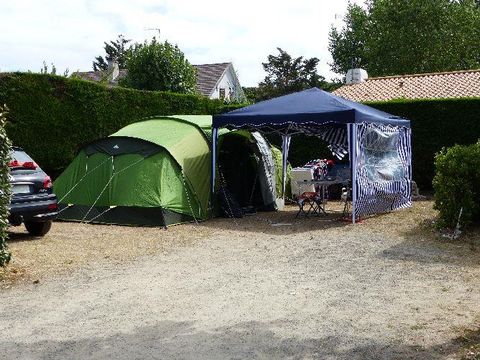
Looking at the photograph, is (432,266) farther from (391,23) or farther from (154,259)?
(391,23)

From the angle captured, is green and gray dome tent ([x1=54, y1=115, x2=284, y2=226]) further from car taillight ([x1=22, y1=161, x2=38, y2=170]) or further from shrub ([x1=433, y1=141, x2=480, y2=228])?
shrub ([x1=433, y1=141, x2=480, y2=228])

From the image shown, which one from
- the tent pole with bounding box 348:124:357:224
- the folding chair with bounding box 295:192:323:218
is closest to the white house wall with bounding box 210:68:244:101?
the folding chair with bounding box 295:192:323:218

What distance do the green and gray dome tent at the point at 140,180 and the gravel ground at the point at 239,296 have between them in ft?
3.83

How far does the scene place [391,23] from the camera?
35.9 m

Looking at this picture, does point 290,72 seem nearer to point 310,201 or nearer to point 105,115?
point 105,115

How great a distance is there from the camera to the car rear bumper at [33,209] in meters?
8.51

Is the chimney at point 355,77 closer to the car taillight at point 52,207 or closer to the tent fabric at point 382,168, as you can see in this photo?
the tent fabric at point 382,168

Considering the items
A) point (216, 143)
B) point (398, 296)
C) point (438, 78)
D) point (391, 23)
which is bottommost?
point (398, 296)

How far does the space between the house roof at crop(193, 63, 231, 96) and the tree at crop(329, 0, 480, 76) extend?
9939 mm

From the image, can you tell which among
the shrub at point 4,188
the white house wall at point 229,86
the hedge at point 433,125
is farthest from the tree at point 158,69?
the white house wall at point 229,86

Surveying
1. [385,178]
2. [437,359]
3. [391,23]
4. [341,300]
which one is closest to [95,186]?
[385,178]

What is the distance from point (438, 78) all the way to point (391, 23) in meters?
14.1

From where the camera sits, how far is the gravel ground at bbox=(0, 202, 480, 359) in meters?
4.33

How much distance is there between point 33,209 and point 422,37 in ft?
102
